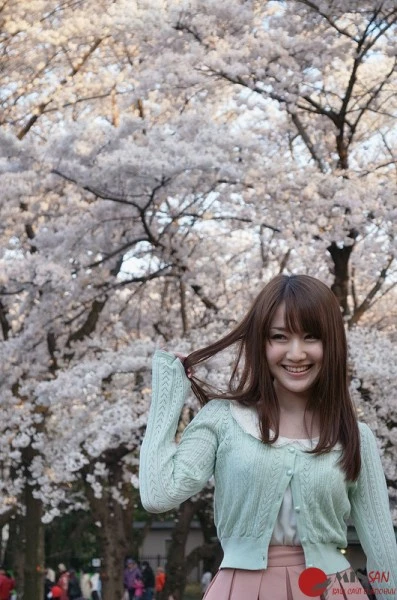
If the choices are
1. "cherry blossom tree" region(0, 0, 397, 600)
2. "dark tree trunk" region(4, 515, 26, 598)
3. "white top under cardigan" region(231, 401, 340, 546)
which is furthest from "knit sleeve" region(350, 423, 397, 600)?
"dark tree trunk" region(4, 515, 26, 598)

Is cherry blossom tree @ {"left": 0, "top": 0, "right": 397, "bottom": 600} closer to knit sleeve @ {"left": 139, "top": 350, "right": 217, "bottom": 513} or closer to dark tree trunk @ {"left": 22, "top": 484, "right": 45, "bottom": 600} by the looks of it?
dark tree trunk @ {"left": 22, "top": 484, "right": 45, "bottom": 600}

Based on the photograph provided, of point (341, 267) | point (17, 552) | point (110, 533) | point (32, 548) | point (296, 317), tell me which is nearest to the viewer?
point (296, 317)

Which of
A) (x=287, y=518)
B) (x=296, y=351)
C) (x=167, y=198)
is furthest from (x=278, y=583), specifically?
(x=167, y=198)

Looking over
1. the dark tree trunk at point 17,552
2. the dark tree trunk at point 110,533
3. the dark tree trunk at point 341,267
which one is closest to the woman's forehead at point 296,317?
the dark tree trunk at point 341,267

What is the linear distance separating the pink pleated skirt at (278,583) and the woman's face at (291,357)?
1.14 ft

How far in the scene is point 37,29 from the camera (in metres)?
15.4

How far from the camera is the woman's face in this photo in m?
2.36

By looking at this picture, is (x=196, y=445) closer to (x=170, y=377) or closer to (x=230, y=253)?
(x=170, y=377)

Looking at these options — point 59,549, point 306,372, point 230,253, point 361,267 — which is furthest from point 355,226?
point 59,549

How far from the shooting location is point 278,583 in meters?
2.23

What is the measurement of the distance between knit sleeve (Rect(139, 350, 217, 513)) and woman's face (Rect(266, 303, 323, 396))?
Result: 0.18 meters

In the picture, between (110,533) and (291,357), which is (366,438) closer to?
(291,357)

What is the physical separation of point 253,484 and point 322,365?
30 cm

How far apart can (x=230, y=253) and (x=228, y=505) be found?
45.5 feet
